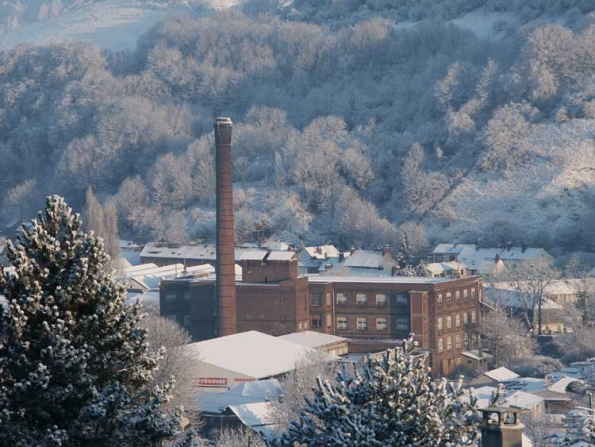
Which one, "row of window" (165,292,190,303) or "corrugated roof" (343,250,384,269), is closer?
"row of window" (165,292,190,303)

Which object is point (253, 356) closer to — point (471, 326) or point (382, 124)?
point (471, 326)

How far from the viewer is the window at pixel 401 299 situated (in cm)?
4856

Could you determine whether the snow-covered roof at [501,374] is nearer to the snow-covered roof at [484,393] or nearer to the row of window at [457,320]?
the snow-covered roof at [484,393]

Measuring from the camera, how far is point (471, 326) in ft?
167

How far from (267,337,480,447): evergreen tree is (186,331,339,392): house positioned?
26.0 m

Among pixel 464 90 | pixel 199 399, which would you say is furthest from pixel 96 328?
pixel 464 90

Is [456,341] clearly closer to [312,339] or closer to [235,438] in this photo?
[312,339]

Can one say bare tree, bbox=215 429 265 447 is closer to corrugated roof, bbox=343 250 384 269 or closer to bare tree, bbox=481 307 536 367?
bare tree, bbox=481 307 536 367

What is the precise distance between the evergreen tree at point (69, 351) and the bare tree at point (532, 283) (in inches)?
1731

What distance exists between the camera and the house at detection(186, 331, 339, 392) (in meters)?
39.3

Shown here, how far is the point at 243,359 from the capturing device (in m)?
40.9

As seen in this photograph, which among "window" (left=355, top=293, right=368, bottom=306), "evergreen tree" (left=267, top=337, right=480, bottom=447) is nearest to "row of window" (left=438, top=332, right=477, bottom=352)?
"window" (left=355, top=293, right=368, bottom=306)

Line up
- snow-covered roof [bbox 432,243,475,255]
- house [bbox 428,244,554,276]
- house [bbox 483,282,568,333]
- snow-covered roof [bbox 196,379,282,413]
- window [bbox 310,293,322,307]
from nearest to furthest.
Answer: snow-covered roof [bbox 196,379,282,413], window [bbox 310,293,322,307], house [bbox 483,282,568,333], house [bbox 428,244,554,276], snow-covered roof [bbox 432,243,475,255]

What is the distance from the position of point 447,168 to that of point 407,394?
7814 cm
